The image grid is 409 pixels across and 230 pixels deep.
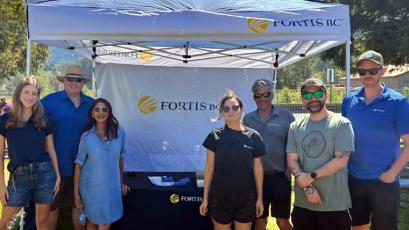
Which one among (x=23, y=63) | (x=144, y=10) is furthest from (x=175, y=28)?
(x=23, y=63)

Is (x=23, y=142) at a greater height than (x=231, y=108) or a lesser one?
lesser

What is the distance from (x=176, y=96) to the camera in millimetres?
6598

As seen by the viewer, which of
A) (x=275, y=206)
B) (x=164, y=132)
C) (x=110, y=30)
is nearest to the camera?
(x=110, y=30)

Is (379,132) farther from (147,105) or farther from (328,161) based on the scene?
(147,105)

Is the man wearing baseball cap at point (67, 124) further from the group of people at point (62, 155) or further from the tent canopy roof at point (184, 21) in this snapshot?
the tent canopy roof at point (184, 21)

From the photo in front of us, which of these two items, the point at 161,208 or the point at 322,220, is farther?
the point at 161,208

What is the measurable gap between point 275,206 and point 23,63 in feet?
61.3

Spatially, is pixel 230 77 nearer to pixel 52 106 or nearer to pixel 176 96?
pixel 176 96

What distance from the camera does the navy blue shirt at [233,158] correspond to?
11.9 ft

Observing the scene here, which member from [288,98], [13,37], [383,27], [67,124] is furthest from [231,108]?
[288,98]

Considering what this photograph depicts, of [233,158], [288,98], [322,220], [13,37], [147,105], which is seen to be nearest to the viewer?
[322,220]

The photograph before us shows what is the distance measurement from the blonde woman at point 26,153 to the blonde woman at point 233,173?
133 cm

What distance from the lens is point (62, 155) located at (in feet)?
13.9

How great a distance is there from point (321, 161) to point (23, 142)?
2.32m
